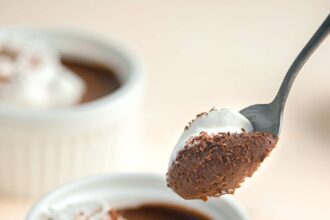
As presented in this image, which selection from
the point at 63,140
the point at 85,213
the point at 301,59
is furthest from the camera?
the point at 63,140

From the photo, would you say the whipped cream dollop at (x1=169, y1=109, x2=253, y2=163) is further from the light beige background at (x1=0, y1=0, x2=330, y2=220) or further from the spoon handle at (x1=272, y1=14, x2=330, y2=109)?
the light beige background at (x1=0, y1=0, x2=330, y2=220)

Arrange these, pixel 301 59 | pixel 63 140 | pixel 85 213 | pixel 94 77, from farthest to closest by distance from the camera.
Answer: pixel 94 77 → pixel 63 140 → pixel 85 213 → pixel 301 59

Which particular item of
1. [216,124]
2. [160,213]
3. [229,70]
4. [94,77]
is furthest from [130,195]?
[229,70]

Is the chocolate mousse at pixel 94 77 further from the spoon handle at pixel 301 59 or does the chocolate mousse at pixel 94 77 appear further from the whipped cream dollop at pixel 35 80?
the spoon handle at pixel 301 59

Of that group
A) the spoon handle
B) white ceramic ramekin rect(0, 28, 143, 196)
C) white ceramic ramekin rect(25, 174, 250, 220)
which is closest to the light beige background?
white ceramic ramekin rect(0, 28, 143, 196)

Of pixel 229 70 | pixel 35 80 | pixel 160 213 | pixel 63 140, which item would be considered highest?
pixel 229 70

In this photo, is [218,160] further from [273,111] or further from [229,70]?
[229,70]

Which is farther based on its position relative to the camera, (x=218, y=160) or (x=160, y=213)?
(x=160, y=213)

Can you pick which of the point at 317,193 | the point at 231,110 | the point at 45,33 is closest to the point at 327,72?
the point at 317,193
